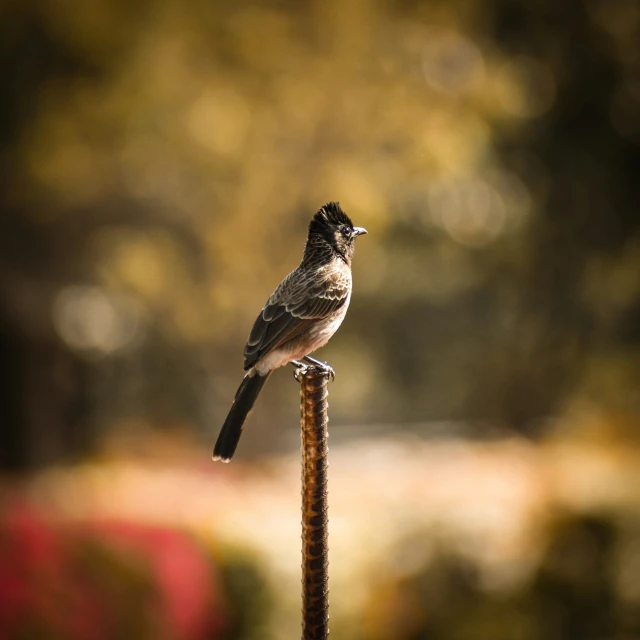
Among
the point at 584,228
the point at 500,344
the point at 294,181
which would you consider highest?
the point at 584,228

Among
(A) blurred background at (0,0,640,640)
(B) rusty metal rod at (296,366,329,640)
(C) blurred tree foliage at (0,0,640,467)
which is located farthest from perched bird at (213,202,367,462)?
(C) blurred tree foliage at (0,0,640,467)

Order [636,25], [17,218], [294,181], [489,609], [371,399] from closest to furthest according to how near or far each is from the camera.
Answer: [489,609], [294,181], [17,218], [636,25], [371,399]

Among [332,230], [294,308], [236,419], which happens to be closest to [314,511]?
[236,419]

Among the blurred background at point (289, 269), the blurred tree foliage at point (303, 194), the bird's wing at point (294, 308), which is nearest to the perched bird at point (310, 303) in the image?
the bird's wing at point (294, 308)

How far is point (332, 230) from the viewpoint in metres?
2.49

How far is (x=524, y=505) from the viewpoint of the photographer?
691 centimetres

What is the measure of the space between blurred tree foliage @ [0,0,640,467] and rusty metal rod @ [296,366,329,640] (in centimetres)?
494

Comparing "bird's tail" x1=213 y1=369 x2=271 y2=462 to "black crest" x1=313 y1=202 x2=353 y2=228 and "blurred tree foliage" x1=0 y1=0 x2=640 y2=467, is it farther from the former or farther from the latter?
"blurred tree foliage" x1=0 y1=0 x2=640 y2=467

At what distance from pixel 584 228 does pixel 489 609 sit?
17.8 feet

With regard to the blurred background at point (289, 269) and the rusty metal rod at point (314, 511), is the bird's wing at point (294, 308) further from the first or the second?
the blurred background at point (289, 269)

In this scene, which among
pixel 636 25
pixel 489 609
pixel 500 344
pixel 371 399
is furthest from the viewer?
pixel 371 399

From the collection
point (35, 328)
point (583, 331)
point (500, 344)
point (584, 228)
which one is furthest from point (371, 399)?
point (35, 328)

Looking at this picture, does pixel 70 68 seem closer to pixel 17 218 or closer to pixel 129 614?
pixel 17 218

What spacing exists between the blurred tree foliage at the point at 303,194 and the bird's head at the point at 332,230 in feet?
12.7
